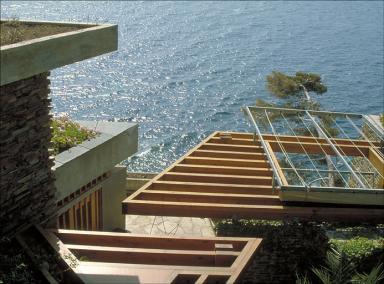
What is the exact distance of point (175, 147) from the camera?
120 feet

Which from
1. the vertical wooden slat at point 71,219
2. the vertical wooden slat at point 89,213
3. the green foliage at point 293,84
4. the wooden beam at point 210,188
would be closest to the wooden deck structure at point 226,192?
the wooden beam at point 210,188

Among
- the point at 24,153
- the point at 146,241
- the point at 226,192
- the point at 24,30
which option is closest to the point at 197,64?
the point at 226,192

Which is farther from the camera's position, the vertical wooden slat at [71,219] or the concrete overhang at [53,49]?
the vertical wooden slat at [71,219]

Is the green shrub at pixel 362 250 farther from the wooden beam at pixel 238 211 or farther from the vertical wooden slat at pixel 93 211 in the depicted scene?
the vertical wooden slat at pixel 93 211

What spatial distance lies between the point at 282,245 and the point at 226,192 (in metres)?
1.68

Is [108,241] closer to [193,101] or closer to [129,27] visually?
[193,101]

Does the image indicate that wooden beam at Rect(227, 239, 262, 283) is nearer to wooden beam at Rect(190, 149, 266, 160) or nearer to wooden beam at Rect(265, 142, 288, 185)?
wooden beam at Rect(265, 142, 288, 185)

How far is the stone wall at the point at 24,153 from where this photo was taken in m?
8.77

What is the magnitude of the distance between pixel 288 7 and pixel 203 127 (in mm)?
41205

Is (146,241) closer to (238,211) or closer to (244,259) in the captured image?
(244,259)

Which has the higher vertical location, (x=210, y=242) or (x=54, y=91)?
(x=210, y=242)

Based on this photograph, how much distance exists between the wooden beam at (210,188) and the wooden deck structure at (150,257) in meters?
3.00

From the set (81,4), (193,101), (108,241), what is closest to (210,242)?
(108,241)

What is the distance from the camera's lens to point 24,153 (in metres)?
9.23
